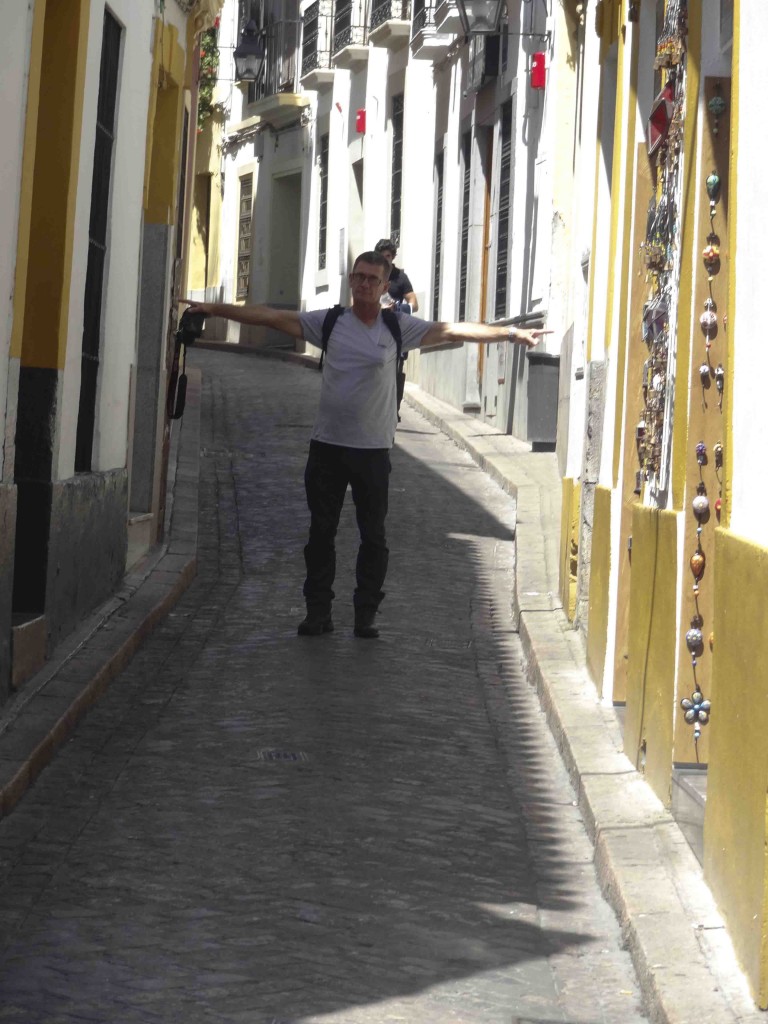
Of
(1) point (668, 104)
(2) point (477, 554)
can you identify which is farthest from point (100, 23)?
(2) point (477, 554)

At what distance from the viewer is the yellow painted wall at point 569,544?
972 cm

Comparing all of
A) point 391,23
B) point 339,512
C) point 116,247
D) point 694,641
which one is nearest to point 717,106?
point 694,641

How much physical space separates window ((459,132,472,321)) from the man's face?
482 inches

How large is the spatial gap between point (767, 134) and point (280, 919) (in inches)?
96.1

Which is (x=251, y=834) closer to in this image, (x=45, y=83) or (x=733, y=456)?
(x=733, y=456)

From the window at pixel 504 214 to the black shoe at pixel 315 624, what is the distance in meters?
10.3

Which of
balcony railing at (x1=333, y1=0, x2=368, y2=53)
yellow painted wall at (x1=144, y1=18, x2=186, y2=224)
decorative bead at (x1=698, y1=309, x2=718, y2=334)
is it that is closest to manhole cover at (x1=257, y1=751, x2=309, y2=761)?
decorative bead at (x1=698, y1=309, x2=718, y2=334)

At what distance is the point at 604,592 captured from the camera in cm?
811

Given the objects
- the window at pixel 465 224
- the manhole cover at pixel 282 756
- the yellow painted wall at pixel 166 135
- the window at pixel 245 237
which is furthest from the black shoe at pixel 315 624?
the window at pixel 245 237

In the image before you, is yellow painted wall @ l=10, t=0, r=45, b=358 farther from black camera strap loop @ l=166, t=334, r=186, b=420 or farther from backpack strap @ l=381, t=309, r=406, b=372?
black camera strap loop @ l=166, t=334, r=186, b=420

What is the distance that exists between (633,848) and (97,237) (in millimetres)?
5372

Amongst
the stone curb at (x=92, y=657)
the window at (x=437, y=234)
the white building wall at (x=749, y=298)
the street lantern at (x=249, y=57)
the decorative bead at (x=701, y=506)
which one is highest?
the street lantern at (x=249, y=57)

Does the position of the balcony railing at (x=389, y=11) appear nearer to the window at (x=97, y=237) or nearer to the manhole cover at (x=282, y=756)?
the window at (x=97, y=237)

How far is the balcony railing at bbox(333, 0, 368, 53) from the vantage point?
89.4 ft
